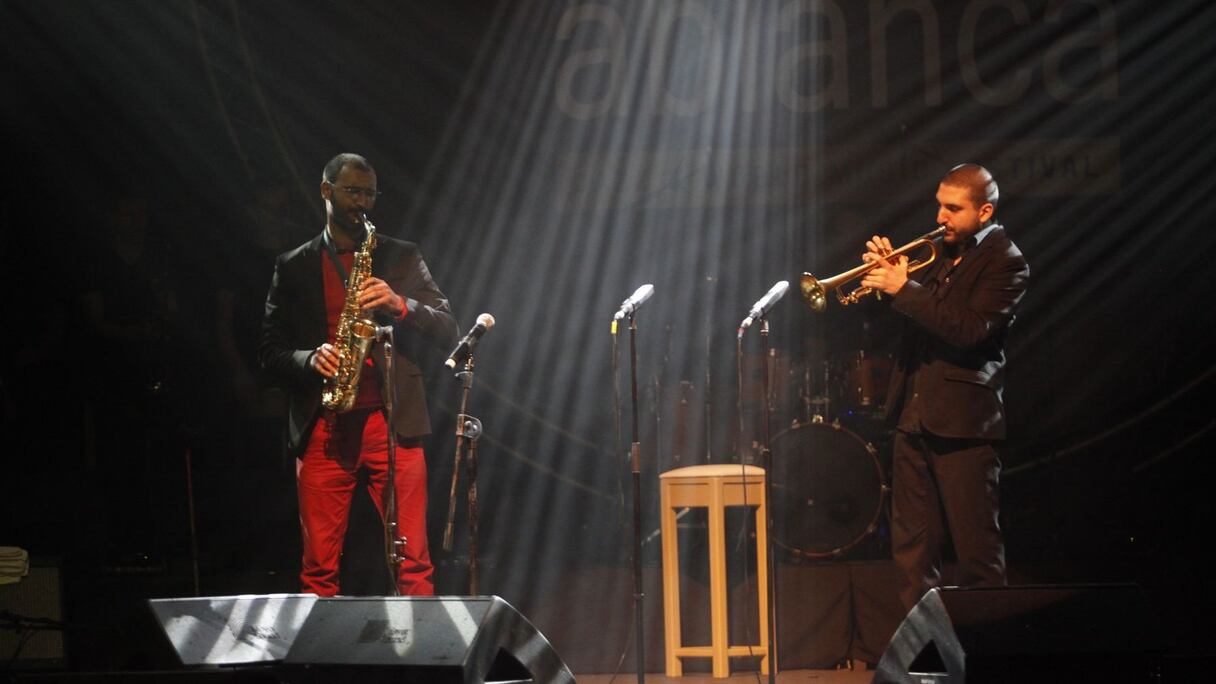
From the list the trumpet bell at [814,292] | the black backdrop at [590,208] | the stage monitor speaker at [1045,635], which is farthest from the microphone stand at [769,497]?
the black backdrop at [590,208]

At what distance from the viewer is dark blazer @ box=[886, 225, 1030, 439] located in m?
4.38

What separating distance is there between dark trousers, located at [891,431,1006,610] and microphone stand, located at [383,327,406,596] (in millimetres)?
1697

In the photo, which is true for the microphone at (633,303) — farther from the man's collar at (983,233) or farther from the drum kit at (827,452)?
the drum kit at (827,452)

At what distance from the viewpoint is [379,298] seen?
4.52 meters

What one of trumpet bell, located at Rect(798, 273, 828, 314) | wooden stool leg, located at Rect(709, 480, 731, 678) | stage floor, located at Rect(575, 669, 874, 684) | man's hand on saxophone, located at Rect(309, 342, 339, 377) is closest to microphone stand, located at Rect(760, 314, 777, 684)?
trumpet bell, located at Rect(798, 273, 828, 314)

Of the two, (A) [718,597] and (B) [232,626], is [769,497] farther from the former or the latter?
(B) [232,626]

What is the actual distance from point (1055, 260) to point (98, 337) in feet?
17.0

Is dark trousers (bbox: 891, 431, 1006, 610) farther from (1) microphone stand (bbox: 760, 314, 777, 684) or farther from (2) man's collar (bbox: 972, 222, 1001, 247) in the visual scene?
(2) man's collar (bbox: 972, 222, 1001, 247)

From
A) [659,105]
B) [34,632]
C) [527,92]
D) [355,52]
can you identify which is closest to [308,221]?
[355,52]

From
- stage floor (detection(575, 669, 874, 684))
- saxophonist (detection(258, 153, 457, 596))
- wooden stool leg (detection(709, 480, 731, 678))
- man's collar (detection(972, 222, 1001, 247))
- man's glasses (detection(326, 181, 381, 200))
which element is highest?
man's glasses (detection(326, 181, 381, 200))

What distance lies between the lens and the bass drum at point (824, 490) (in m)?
6.61

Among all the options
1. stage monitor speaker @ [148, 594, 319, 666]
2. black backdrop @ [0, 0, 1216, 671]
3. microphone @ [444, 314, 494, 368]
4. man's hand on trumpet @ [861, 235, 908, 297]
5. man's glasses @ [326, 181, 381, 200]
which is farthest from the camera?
black backdrop @ [0, 0, 1216, 671]

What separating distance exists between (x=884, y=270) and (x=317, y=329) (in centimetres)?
203

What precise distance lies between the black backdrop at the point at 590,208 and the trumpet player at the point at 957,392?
72.9 inches
